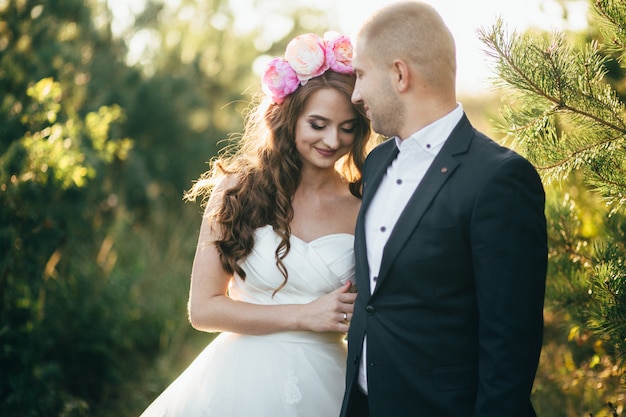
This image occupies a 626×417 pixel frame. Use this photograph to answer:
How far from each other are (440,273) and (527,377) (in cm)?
43

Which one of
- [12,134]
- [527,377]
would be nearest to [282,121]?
[527,377]

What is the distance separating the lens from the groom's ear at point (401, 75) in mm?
2436

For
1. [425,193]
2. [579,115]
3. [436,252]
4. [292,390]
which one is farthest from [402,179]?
[292,390]

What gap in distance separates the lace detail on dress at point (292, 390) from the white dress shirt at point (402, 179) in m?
0.50

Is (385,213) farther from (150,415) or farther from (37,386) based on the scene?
(37,386)

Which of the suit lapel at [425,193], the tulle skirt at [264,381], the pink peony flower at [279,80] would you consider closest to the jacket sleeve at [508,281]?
the suit lapel at [425,193]

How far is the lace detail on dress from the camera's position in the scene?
3000mm

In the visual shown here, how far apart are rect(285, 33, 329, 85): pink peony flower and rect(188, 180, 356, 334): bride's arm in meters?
0.84

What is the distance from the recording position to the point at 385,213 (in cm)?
252

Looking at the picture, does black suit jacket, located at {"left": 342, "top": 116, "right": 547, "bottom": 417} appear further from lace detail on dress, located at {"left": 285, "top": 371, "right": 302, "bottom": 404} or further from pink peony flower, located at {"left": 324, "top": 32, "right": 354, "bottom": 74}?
pink peony flower, located at {"left": 324, "top": 32, "right": 354, "bottom": 74}

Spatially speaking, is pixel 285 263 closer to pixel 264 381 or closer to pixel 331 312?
pixel 331 312

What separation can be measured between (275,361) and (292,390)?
0.15m

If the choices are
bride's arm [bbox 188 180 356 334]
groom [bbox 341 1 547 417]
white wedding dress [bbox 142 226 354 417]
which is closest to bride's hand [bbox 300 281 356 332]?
bride's arm [bbox 188 180 356 334]

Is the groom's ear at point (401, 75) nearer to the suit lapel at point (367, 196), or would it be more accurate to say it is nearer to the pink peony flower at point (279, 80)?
the suit lapel at point (367, 196)
